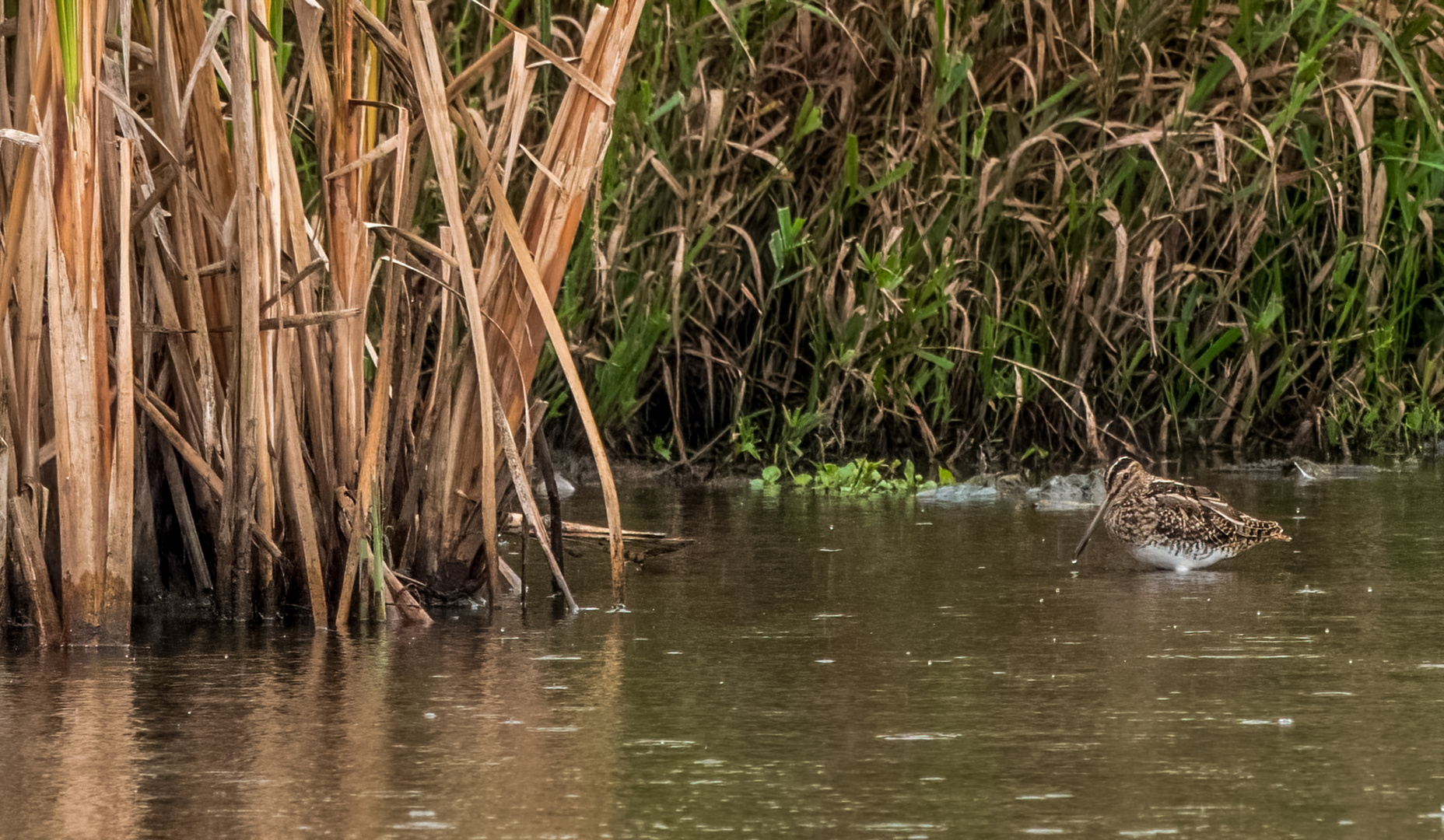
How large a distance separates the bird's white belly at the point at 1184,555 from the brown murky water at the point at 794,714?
15cm

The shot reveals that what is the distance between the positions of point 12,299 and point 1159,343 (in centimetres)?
481

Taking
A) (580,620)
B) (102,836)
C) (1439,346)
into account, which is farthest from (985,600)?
(1439,346)

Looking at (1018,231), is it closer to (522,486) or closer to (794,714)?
(522,486)

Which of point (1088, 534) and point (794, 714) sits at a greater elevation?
point (1088, 534)

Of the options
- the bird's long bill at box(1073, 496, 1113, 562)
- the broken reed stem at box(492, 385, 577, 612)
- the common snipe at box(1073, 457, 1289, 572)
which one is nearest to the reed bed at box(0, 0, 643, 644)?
the broken reed stem at box(492, 385, 577, 612)

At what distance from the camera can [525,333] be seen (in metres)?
4.76

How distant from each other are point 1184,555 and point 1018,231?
2.55 meters

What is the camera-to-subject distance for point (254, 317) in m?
4.37

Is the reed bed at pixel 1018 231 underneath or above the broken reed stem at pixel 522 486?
above

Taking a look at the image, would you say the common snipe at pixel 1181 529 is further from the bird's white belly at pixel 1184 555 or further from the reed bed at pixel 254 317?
the reed bed at pixel 254 317

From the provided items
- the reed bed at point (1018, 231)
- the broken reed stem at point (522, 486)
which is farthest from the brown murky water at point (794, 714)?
the reed bed at point (1018, 231)

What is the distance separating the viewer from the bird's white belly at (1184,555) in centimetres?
571

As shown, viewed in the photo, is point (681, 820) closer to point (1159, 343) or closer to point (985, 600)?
point (985, 600)

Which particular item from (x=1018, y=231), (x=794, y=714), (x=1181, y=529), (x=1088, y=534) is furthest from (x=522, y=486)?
(x=1018, y=231)
